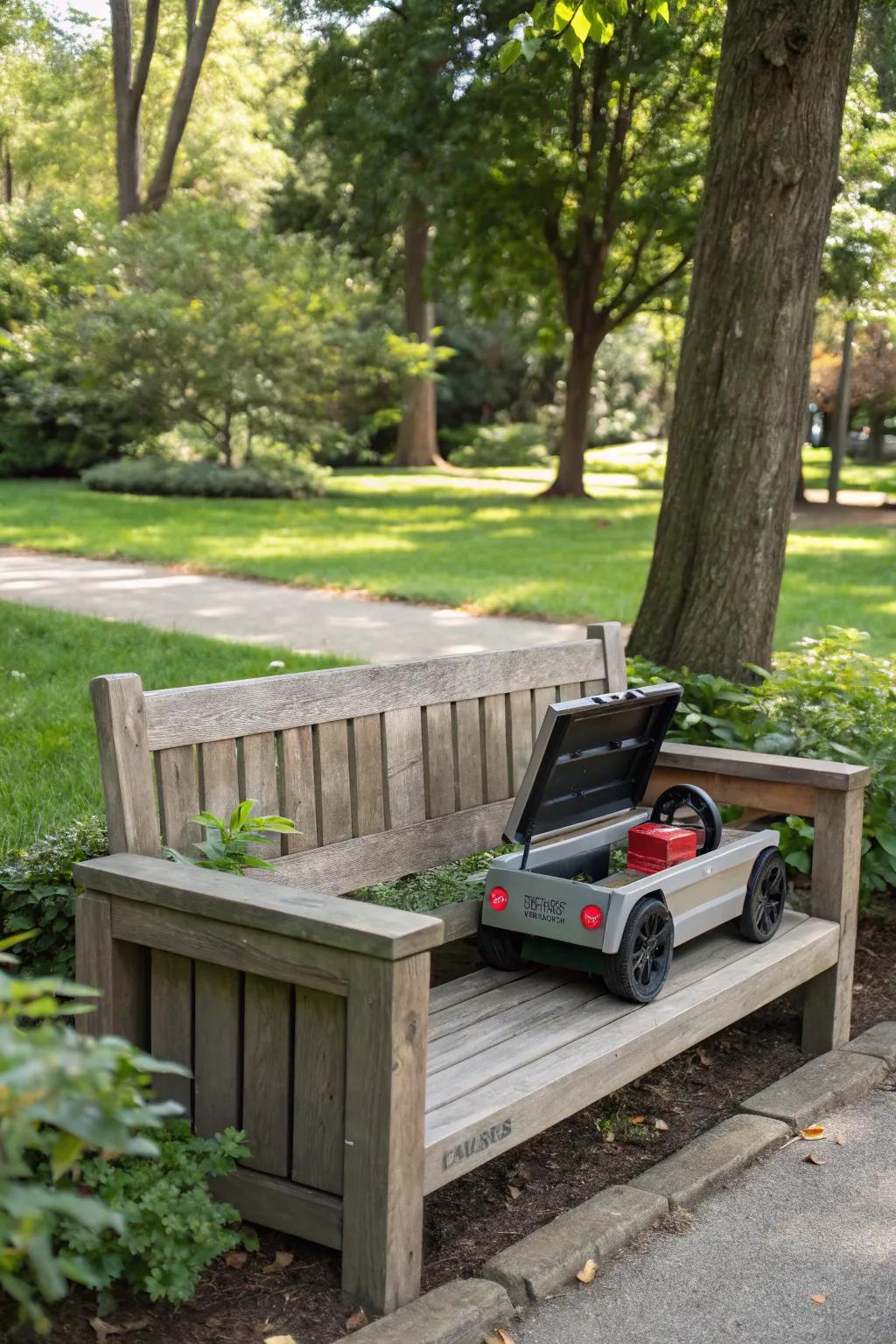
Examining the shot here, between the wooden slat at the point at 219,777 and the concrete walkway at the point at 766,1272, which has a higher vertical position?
the wooden slat at the point at 219,777

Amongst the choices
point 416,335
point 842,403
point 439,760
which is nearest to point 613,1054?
point 439,760

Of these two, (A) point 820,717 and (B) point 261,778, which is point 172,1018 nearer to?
(B) point 261,778

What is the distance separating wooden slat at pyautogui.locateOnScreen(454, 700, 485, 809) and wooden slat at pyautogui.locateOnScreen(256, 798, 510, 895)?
0.14ft

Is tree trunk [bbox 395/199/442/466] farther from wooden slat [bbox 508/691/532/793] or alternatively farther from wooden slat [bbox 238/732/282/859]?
wooden slat [bbox 238/732/282/859]

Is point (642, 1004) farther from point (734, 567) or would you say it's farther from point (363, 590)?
point (363, 590)

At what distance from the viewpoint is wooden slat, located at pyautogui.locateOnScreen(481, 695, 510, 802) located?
397 cm

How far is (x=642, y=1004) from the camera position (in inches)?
129

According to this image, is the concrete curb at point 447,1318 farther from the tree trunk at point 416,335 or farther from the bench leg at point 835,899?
A: the tree trunk at point 416,335

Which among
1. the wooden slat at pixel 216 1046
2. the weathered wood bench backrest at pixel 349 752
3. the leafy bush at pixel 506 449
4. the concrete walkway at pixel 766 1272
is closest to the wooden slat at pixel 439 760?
the weathered wood bench backrest at pixel 349 752

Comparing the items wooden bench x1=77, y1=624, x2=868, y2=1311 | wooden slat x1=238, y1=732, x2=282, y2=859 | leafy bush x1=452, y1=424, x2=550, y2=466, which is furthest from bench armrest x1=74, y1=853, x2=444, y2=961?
leafy bush x1=452, y1=424, x2=550, y2=466

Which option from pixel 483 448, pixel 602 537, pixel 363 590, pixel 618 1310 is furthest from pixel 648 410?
pixel 618 1310

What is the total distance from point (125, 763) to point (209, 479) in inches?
803

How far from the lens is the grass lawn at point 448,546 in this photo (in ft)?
40.4

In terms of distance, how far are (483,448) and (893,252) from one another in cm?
2157
